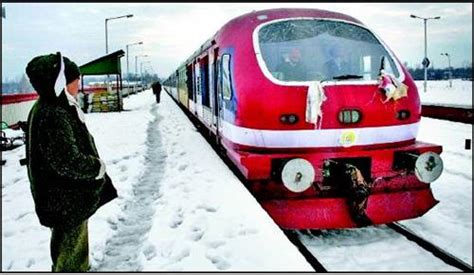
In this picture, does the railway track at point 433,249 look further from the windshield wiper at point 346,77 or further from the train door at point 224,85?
the train door at point 224,85

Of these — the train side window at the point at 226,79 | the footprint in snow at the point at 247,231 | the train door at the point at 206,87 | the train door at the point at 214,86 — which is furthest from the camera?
the train door at the point at 206,87

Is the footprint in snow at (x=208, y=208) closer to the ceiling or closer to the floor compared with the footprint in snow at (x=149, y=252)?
closer to the ceiling

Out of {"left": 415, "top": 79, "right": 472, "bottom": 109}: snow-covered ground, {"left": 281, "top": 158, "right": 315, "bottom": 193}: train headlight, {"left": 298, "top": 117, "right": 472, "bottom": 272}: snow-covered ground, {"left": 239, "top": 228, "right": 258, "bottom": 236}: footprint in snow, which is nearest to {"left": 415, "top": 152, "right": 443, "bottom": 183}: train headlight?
{"left": 298, "top": 117, "right": 472, "bottom": 272}: snow-covered ground

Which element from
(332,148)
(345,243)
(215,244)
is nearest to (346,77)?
(332,148)

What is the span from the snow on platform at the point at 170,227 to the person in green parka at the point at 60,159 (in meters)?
1.07

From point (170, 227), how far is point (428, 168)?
118 inches

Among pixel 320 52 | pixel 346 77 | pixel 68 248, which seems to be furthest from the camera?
pixel 320 52

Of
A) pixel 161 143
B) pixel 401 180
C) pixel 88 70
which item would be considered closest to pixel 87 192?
pixel 401 180

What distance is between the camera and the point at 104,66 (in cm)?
2375

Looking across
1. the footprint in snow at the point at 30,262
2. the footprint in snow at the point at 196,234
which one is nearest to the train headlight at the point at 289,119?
the footprint in snow at the point at 196,234

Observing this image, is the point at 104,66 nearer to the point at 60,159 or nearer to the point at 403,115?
the point at 403,115

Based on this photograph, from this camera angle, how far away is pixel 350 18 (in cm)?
679

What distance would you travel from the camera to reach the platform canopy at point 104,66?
23.5 meters

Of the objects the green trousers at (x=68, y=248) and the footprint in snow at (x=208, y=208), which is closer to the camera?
the green trousers at (x=68, y=248)
